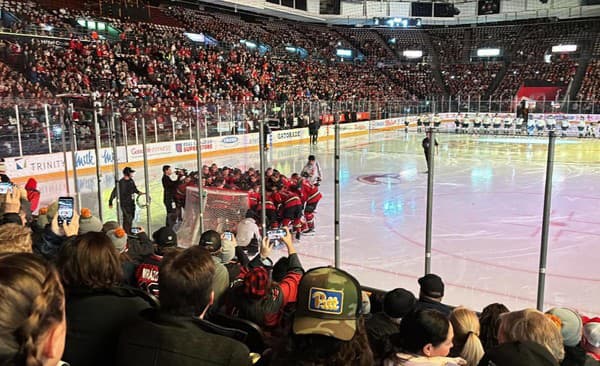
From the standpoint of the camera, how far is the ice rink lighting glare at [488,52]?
153 ft

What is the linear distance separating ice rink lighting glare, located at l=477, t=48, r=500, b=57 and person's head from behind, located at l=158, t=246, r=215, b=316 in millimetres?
49435

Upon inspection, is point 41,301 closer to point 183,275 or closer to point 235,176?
point 183,275

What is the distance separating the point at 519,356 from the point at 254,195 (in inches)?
235

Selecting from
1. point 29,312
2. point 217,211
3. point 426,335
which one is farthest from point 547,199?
point 217,211

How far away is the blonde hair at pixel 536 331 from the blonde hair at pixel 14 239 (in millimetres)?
2285

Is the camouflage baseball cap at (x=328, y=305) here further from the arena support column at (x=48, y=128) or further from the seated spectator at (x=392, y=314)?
the arena support column at (x=48, y=128)

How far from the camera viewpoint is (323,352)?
162 centimetres

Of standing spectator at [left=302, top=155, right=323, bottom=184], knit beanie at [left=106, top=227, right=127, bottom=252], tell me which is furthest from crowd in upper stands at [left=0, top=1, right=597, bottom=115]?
knit beanie at [left=106, top=227, right=127, bottom=252]

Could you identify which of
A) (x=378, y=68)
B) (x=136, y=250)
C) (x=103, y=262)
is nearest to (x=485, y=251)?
(x=136, y=250)

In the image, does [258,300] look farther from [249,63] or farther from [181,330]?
[249,63]

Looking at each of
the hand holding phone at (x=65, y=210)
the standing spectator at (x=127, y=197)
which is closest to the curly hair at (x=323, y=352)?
the hand holding phone at (x=65, y=210)

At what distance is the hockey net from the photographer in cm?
739

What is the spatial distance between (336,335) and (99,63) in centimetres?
2225

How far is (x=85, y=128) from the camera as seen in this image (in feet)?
32.7
